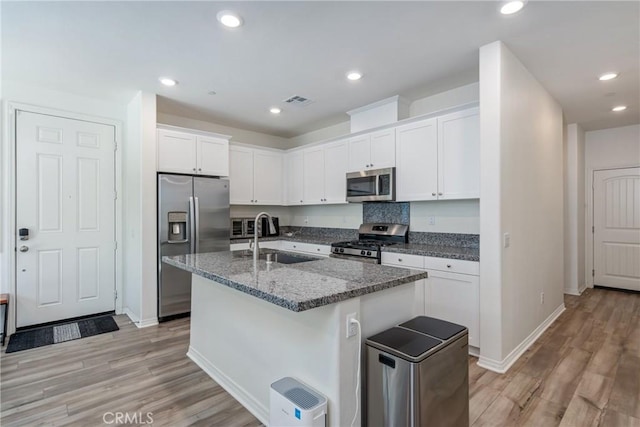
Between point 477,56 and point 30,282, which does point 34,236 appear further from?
point 477,56

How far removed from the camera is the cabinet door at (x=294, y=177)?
5.14 metres

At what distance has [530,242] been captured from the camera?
3.15 meters

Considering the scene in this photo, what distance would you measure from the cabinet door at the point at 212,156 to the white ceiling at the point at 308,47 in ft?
1.88

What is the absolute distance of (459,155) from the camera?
10.6 feet

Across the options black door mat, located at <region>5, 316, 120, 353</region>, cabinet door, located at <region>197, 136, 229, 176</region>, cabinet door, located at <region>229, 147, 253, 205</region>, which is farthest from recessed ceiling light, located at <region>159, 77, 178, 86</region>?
black door mat, located at <region>5, 316, 120, 353</region>

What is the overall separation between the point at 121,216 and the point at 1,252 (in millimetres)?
1155

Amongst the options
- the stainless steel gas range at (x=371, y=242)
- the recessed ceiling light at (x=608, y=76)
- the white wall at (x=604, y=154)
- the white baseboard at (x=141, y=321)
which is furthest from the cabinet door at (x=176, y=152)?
the white wall at (x=604, y=154)

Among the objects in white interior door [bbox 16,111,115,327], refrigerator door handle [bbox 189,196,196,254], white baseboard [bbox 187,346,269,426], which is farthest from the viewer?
refrigerator door handle [bbox 189,196,196,254]

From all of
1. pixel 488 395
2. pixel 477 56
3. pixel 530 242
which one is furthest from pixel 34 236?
pixel 530 242

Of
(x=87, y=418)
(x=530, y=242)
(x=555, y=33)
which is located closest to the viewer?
(x=87, y=418)

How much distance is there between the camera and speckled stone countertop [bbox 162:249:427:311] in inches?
59.2

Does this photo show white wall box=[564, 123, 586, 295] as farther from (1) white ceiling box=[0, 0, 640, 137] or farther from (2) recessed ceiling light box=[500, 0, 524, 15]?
(2) recessed ceiling light box=[500, 0, 524, 15]

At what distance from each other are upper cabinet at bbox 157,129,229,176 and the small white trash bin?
10.1ft

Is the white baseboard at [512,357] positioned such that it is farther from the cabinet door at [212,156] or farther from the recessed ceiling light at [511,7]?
the cabinet door at [212,156]
